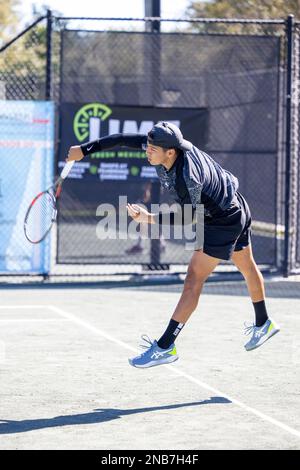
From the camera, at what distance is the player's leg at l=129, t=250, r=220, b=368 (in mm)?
7555

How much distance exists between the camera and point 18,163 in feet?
44.9

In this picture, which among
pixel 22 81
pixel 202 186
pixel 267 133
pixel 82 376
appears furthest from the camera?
pixel 22 81

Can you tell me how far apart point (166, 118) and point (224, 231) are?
701 cm

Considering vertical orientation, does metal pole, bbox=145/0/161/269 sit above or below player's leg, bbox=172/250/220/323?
above

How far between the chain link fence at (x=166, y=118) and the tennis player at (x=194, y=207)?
20.7 feet

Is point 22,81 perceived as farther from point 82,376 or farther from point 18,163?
point 82,376

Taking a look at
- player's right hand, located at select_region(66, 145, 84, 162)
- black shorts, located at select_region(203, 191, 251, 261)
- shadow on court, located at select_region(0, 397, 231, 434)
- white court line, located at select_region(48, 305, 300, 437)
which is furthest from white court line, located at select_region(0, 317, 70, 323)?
shadow on court, located at select_region(0, 397, 231, 434)

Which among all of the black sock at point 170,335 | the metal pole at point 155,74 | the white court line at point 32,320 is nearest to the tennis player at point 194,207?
the black sock at point 170,335

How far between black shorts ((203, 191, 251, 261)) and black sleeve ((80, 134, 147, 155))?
2.49ft

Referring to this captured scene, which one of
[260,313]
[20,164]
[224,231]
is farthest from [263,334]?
[20,164]

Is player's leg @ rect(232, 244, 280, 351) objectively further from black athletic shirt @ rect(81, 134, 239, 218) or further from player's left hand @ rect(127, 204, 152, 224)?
player's left hand @ rect(127, 204, 152, 224)
